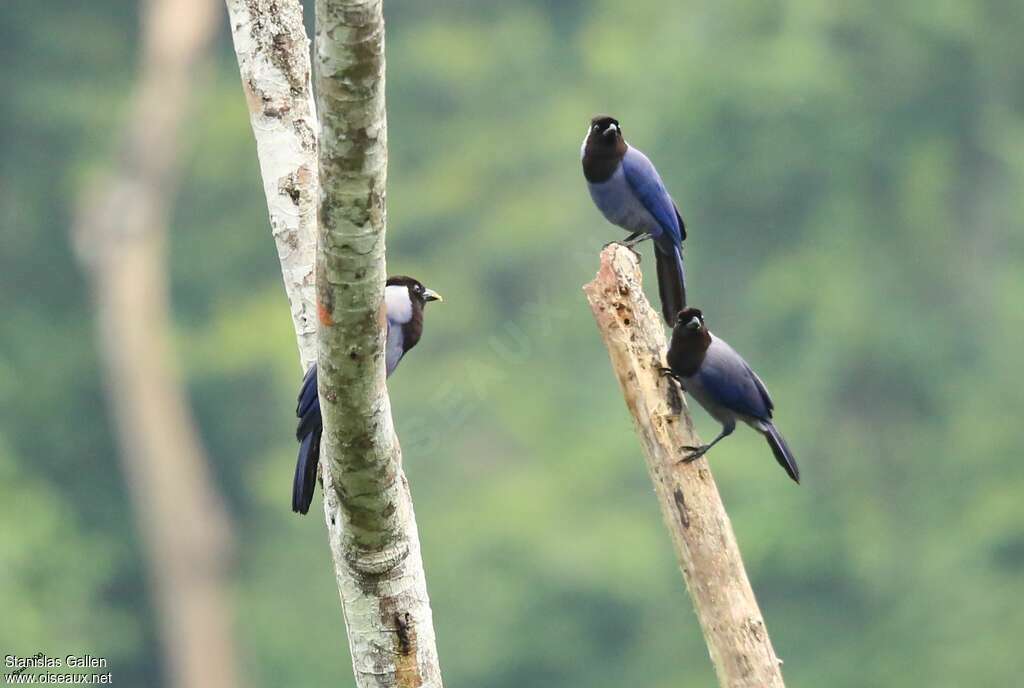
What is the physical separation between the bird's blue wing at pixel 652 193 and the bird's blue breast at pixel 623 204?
1 cm

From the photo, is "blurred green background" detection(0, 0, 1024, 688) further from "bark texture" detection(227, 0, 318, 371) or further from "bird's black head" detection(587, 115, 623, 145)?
"bark texture" detection(227, 0, 318, 371)

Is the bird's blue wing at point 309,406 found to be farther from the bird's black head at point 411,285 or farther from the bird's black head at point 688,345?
the bird's black head at point 688,345

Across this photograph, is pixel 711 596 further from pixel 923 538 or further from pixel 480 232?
pixel 480 232

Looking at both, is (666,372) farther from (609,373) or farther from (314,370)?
(609,373)

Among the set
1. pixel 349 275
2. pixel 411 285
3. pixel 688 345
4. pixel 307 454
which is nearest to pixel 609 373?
pixel 411 285

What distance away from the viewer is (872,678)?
16.0 metres

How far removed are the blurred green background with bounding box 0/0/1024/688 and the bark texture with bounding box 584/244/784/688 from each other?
397 inches

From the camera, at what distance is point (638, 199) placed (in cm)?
622

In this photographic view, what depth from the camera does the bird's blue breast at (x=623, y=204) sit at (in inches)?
245

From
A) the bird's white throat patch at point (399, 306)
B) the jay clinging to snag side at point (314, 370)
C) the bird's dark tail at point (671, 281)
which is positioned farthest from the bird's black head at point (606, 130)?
the bird's white throat patch at point (399, 306)

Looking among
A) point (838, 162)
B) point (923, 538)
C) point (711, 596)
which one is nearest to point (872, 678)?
point (923, 538)

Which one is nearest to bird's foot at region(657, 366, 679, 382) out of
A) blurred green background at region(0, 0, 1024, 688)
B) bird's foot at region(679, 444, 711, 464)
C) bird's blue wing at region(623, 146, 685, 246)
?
bird's foot at region(679, 444, 711, 464)

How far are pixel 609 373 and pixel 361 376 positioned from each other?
13846 mm

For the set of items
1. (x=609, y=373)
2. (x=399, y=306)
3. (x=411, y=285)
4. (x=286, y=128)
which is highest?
(x=609, y=373)
